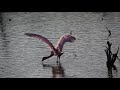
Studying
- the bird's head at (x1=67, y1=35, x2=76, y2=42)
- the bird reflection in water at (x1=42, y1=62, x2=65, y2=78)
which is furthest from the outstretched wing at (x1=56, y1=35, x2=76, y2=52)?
the bird reflection in water at (x1=42, y1=62, x2=65, y2=78)

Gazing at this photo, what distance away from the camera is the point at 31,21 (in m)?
3.04

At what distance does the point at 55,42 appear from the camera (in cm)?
268

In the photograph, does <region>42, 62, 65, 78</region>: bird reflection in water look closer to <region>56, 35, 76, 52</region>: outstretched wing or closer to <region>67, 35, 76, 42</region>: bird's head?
<region>56, 35, 76, 52</region>: outstretched wing

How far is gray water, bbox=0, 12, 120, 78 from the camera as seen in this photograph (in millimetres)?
2396

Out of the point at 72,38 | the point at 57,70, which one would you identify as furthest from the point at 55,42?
the point at 57,70

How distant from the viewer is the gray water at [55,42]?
240 centimetres

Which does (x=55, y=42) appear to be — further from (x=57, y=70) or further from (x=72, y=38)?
(x=57, y=70)

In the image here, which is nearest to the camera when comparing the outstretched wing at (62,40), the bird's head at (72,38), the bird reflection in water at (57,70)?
the bird reflection in water at (57,70)

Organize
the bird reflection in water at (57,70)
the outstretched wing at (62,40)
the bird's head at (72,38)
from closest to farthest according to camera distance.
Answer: the bird reflection in water at (57,70), the outstretched wing at (62,40), the bird's head at (72,38)

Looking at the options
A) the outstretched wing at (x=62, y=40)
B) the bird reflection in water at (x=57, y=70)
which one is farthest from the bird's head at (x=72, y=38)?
the bird reflection in water at (x=57, y=70)

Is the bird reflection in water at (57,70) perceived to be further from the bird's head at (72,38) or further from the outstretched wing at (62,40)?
the bird's head at (72,38)

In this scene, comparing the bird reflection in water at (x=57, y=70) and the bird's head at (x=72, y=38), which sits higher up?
the bird's head at (x=72, y=38)
